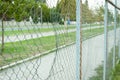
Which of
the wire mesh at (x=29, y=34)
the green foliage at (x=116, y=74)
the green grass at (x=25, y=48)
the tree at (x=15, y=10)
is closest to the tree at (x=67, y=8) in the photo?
the wire mesh at (x=29, y=34)

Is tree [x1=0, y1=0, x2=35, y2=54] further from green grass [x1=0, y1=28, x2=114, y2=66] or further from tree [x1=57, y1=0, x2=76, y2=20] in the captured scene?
tree [x1=57, y1=0, x2=76, y2=20]

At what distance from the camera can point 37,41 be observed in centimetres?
195

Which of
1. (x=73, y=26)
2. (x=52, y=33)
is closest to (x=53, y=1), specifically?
(x=52, y=33)

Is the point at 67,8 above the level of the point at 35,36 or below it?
above

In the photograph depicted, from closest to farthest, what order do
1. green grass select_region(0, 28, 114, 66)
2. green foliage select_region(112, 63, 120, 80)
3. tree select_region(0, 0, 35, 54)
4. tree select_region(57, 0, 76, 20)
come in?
tree select_region(0, 0, 35, 54), green grass select_region(0, 28, 114, 66), tree select_region(57, 0, 76, 20), green foliage select_region(112, 63, 120, 80)

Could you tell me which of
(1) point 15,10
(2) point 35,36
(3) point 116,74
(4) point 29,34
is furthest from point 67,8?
(3) point 116,74

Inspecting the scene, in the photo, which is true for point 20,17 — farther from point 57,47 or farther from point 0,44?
point 57,47

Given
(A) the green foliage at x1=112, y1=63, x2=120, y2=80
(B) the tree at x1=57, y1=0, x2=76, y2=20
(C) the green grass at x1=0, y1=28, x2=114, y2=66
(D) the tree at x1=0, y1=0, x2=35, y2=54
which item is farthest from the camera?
(A) the green foliage at x1=112, y1=63, x2=120, y2=80

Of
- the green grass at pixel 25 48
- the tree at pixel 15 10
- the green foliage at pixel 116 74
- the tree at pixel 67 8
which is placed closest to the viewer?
the tree at pixel 15 10

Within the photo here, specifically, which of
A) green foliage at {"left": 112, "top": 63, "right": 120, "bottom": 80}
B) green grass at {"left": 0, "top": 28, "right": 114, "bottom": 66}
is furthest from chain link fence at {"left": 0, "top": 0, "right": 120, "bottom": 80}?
green foliage at {"left": 112, "top": 63, "right": 120, "bottom": 80}

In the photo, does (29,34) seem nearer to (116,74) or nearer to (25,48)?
(25,48)

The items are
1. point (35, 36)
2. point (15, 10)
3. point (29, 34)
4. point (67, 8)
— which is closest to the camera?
point (15, 10)

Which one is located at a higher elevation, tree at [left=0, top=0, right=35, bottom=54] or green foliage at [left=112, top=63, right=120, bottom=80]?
tree at [left=0, top=0, right=35, bottom=54]

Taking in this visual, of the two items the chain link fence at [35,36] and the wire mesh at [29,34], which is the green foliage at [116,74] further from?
the wire mesh at [29,34]
